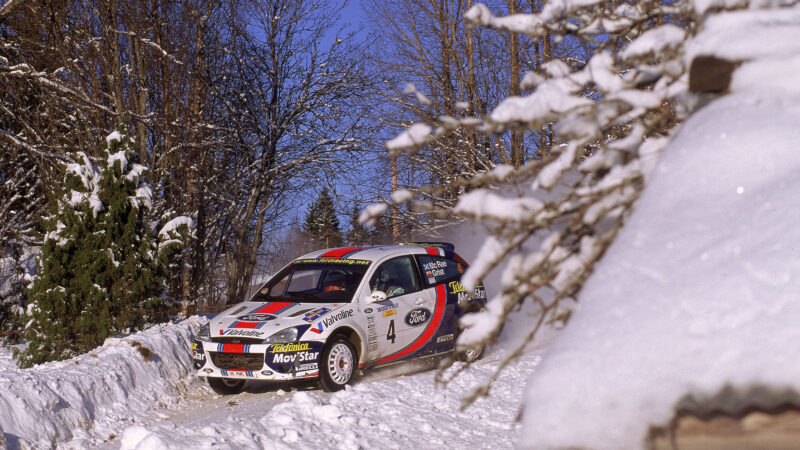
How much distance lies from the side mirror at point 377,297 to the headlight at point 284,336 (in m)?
1.10

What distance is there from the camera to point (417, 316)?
9.30m

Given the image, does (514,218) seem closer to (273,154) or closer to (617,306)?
(617,306)

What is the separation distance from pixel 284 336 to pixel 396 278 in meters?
1.93

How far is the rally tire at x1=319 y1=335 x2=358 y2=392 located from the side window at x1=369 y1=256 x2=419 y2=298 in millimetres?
959

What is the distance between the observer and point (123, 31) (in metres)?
14.1

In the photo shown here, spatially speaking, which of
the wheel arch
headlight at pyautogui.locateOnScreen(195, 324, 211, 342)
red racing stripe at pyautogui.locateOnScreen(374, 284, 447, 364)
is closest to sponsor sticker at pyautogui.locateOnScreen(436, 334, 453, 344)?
red racing stripe at pyautogui.locateOnScreen(374, 284, 447, 364)

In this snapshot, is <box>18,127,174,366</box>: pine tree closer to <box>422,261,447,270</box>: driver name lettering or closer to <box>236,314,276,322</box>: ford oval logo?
<box>236,314,276,322</box>: ford oval logo

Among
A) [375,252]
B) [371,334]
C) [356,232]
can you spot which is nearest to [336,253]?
[375,252]

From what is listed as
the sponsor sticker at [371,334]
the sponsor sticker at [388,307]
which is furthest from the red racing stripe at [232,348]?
the sponsor sticker at [388,307]

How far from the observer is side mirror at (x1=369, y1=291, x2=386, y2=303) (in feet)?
28.6

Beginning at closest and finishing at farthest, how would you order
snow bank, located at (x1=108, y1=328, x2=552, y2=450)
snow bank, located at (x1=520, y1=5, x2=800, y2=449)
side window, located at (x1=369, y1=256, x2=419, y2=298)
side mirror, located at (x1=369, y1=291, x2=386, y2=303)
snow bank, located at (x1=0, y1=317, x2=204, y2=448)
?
snow bank, located at (x1=520, y1=5, x2=800, y2=449), snow bank, located at (x1=108, y1=328, x2=552, y2=450), snow bank, located at (x1=0, y1=317, x2=204, y2=448), side mirror, located at (x1=369, y1=291, x2=386, y2=303), side window, located at (x1=369, y1=256, x2=419, y2=298)

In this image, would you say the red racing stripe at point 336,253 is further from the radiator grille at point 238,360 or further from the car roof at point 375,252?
the radiator grille at point 238,360

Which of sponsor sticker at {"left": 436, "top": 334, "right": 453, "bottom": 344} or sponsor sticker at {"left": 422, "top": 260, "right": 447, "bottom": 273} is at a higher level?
sponsor sticker at {"left": 422, "top": 260, "right": 447, "bottom": 273}

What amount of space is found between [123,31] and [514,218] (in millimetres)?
13377
